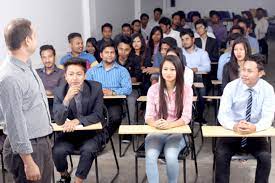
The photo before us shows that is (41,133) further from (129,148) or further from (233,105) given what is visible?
(129,148)

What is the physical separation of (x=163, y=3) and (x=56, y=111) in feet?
35.1

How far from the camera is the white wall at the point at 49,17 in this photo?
474 cm

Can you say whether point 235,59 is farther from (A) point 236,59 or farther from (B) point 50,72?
(B) point 50,72

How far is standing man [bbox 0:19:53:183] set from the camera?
2180 mm

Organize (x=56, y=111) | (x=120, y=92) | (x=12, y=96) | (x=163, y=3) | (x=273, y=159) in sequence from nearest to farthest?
(x=12, y=96)
(x=56, y=111)
(x=273, y=159)
(x=120, y=92)
(x=163, y=3)

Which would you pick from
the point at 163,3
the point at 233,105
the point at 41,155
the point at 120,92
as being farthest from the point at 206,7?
the point at 41,155

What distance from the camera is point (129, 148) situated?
4598 millimetres

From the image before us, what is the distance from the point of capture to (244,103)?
3445 mm

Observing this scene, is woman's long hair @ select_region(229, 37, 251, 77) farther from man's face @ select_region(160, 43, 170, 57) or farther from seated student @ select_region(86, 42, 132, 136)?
seated student @ select_region(86, 42, 132, 136)

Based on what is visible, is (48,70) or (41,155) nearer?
(41,155)

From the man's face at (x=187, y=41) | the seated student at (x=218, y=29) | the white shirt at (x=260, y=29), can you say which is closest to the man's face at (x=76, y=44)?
the man's face at (x=187, y=41)

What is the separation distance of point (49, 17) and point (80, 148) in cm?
280

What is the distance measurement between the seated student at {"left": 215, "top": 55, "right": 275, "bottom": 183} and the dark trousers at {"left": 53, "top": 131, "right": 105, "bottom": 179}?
3.31 ft

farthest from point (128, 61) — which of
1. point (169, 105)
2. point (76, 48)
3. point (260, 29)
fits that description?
point (260, 29)
